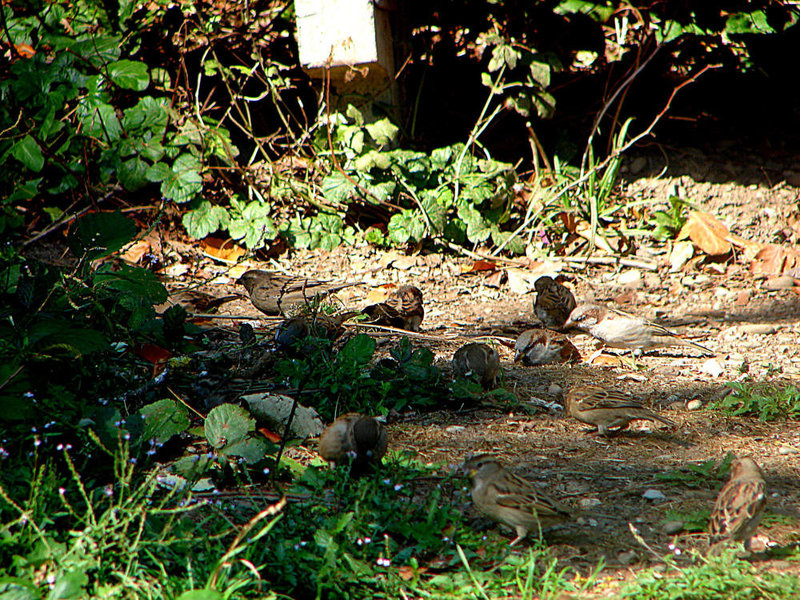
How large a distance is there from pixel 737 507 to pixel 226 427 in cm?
183

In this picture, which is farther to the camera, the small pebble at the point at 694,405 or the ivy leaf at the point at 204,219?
the ivy leaf at the point at 204,219

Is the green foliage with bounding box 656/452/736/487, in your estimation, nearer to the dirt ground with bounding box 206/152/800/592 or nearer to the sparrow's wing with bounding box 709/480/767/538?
the dirt ground with bounding box 206/152/800/592

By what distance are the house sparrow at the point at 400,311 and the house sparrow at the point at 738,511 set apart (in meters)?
2.79

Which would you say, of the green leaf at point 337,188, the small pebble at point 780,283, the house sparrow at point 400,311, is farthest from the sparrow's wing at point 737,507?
the green leaf at point 337,188

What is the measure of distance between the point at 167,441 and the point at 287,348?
1095 mm

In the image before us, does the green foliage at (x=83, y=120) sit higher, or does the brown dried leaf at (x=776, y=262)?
the green foliage at (x=83, y=120)

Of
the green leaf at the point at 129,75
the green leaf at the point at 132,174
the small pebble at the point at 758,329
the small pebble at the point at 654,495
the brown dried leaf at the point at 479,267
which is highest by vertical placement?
the green leaf at the point at 129,75

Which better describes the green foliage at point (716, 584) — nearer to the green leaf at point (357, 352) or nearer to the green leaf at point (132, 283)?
the green leaf at point (357, 352)

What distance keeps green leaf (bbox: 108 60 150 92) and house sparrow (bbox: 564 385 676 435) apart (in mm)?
4682

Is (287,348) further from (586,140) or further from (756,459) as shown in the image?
(586,140)

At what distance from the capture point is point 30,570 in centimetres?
207

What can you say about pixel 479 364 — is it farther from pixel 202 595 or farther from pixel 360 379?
pixel 202 595

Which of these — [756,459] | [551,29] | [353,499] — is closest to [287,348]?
[353,499]

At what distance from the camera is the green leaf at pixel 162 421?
9.34 feet
